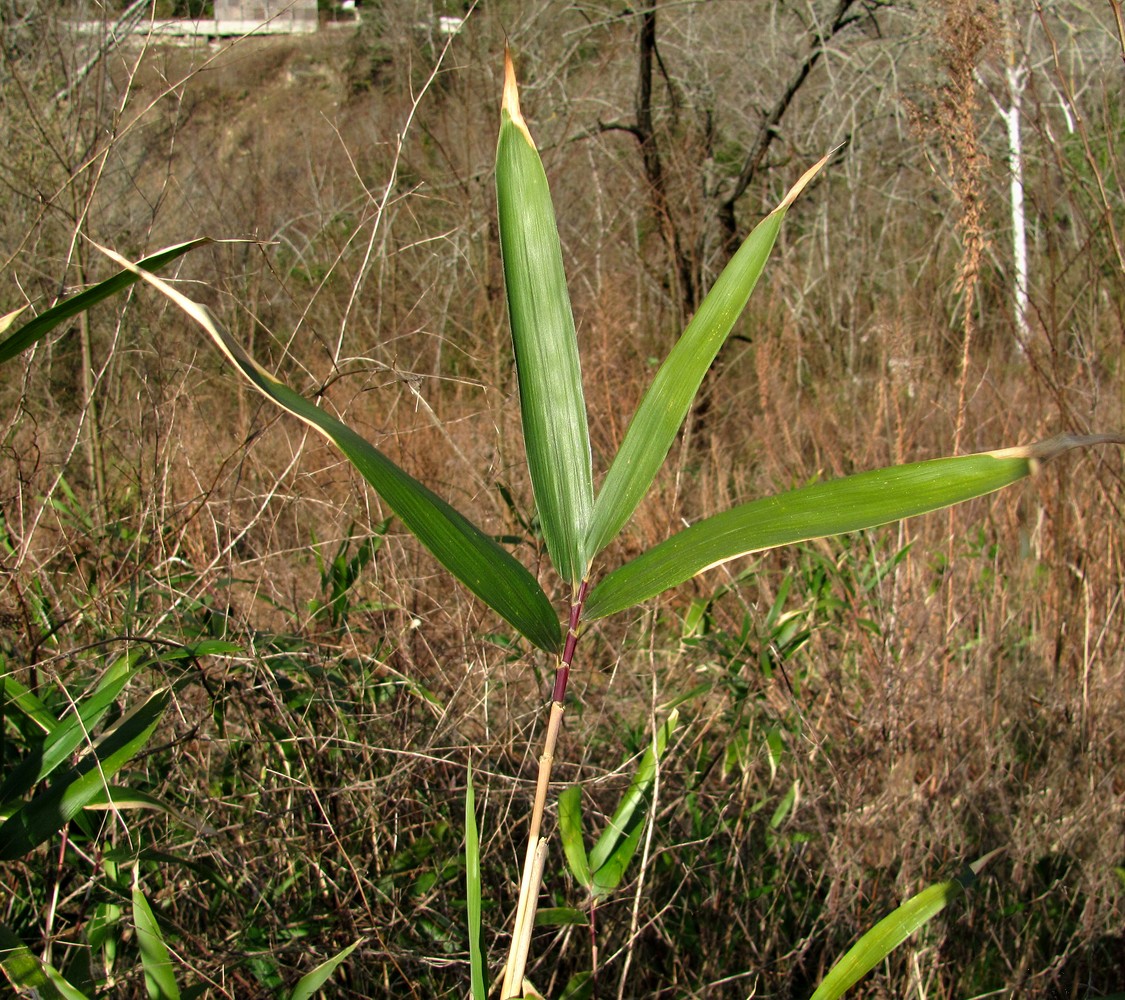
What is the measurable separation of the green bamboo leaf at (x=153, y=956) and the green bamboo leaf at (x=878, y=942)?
65cm

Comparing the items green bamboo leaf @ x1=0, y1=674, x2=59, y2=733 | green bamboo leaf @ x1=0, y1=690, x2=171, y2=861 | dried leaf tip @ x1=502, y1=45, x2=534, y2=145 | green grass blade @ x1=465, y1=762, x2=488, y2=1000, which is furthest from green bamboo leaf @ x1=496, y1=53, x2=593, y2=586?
green bamboo leaf @ x1=0, y1=674, x2=59, y2=733

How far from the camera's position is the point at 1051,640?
7.20ft

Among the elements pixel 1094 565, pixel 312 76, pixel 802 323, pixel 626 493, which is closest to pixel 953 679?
pixel 1094 565

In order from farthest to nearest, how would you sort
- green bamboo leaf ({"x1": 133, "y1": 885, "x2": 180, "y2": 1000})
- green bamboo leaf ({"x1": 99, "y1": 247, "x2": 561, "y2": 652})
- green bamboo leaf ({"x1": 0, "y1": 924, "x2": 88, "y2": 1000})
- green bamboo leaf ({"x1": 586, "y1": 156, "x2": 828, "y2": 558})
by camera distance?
green bamboo leaf ({"x1": 133, "y1": 885, "x2": 180, "y2": 1000})
green bamboo leaf ({"x1": 0, "y1": 924, "x2": 88, "y2": 1000})
green bamboo leaf ({"x1": 586, "y1": 156, "x2": 828, "y2": 558})
green bamboo leaf ({"x1": 99, "y1": 247, "x2": 561, "y2": 652})

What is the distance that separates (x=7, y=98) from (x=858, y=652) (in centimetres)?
294

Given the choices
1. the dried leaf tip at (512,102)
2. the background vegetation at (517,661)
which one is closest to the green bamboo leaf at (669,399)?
the dried leaf tip at (512,102)

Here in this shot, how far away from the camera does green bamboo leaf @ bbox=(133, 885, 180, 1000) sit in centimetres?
102

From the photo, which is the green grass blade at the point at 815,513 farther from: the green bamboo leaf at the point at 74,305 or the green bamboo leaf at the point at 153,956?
the green bamboo leaf at the point at 153,956

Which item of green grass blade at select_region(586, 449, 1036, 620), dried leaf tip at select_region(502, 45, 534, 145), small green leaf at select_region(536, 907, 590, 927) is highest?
dried leaf tip at select_region(502, 45, 534, 145)

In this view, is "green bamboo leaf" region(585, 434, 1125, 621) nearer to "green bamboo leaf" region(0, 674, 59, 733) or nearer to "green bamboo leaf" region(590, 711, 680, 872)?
"green bamboo leaf" region(590, 711, 680, 872)

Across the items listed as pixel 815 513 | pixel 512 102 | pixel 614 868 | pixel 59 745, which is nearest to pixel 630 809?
pixel 614 868

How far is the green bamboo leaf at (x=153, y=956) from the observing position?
102 cm

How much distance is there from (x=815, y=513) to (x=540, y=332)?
0.25 m

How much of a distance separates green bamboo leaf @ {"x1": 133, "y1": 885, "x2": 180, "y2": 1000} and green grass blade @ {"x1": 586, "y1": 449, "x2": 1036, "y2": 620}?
676 mm
